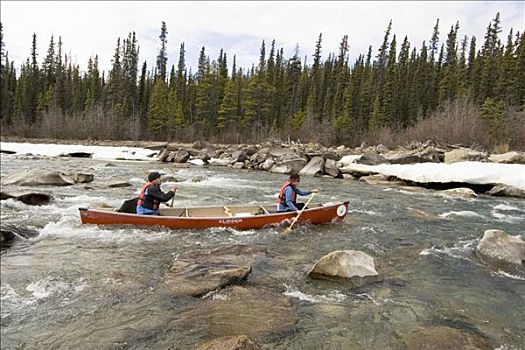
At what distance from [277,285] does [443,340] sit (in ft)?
7.67

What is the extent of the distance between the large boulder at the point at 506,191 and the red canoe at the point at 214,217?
8416 mm

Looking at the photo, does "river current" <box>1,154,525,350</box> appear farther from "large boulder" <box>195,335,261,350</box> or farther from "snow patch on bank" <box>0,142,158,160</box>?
"snow patch on bank" <box>0,142,158,160</box>

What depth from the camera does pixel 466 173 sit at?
16.2 m

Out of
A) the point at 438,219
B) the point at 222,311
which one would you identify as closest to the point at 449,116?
the point at 438,219

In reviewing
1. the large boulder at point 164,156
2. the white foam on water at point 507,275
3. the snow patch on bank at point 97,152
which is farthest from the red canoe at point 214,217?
the snow patch on bank at point 97,152

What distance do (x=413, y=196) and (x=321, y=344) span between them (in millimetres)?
11414

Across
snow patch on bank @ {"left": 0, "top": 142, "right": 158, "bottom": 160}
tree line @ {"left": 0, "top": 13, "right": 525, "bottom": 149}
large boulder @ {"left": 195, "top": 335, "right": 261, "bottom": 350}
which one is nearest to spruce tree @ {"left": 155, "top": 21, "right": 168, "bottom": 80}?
tree line @ {"left": 0, "top": 13, "right": 525, "bottom": 149}

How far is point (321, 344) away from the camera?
4355 mm

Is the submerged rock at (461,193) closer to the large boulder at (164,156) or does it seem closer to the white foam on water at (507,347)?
the white foam on water at (507,347)

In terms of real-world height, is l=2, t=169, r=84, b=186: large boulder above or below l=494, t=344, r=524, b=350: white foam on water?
above

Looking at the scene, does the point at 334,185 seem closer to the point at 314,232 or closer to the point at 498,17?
the point at 314,232

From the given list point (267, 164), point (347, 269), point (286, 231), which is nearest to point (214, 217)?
point (286, 231)

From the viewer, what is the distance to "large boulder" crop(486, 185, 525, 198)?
14.7 m

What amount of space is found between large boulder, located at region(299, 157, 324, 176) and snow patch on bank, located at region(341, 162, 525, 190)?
376 cm
